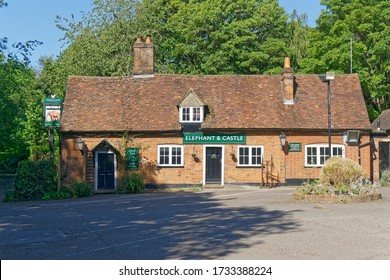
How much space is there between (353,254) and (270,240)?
85.2 inches

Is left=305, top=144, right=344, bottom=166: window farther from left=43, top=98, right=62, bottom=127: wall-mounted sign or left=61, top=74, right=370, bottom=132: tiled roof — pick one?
left=43, top=98, right=62, bottom=127: wall-mounted sign

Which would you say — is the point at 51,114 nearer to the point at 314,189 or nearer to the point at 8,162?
the point at 314,189

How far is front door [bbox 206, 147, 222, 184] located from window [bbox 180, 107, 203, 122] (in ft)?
5.73

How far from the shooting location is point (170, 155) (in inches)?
1160

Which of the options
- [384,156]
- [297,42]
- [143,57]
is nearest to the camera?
[143,57]

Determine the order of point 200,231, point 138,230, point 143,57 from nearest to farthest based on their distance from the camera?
point 200,231 < point 138,230 < point 143,57

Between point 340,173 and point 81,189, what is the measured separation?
13.1 metres

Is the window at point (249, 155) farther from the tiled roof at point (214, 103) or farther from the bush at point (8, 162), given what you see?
the bush at point (8, 162)

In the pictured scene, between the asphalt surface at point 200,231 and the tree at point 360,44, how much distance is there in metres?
22.5

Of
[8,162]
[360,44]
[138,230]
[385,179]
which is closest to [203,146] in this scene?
[385,179]

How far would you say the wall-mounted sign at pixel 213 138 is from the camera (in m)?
29.3

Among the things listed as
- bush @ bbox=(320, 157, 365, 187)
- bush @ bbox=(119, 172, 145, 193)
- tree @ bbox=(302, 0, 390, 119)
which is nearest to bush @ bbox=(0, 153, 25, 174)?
bush @ bbox=(119, 172, 145, 193)
